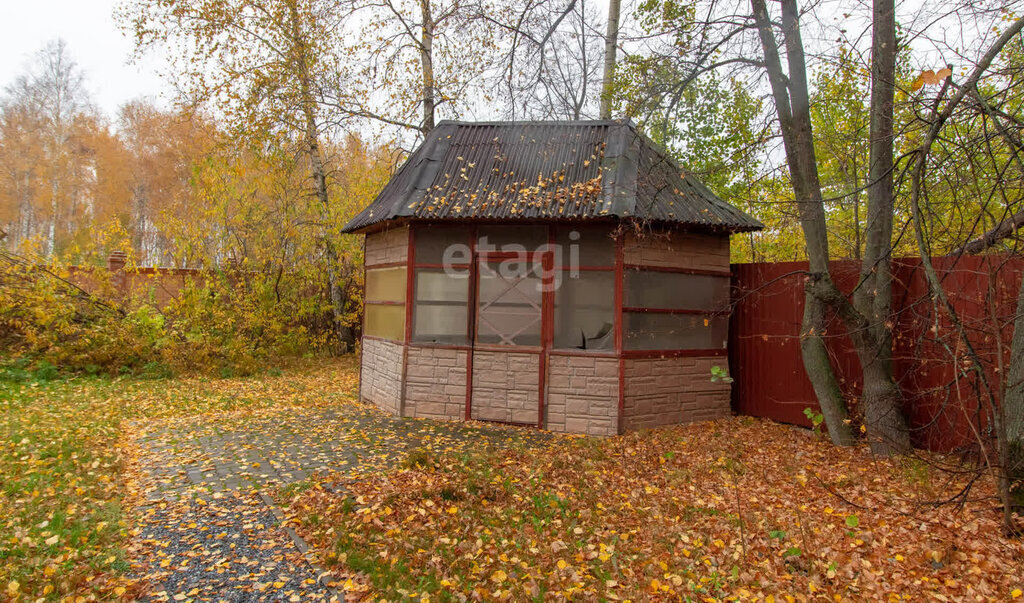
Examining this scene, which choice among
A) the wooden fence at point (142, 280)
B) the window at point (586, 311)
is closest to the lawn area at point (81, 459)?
the wooden fence at point (142, 280)

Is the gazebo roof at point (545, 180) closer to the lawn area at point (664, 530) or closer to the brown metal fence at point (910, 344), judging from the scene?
the brown metal fence at point (910, 344)

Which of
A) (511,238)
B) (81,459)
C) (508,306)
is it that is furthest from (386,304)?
(81,459)

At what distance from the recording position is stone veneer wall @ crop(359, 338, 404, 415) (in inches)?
334

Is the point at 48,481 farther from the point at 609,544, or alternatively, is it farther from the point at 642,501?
the point at 642,501

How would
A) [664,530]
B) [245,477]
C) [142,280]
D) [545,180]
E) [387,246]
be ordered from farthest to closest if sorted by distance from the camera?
[142,280] → [387,246] → [545,180] → [245,477] → [664,530]

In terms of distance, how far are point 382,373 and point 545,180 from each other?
3.90 metres

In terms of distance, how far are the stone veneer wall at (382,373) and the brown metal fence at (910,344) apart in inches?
190

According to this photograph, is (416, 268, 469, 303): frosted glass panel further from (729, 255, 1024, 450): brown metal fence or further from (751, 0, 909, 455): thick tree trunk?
(751, 0, 909, 455): thick tree trunk

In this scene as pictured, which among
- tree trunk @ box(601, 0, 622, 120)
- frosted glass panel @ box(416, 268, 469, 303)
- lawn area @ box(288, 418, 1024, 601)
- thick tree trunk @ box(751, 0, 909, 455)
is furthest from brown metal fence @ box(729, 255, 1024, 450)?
tree trunk @ box(601, 0, 622, 120)

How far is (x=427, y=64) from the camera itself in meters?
A: 14.0

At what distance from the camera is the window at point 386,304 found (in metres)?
8.54

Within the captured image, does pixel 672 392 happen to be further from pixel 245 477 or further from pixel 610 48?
pixel 610 48

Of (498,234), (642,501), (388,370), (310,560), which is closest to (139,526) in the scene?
(310,560)

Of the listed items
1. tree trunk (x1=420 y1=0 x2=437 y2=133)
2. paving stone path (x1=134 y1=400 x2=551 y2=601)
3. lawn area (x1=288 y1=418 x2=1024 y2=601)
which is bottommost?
paving stone path (x1=134 y1=400 x2=551 y2=601)
